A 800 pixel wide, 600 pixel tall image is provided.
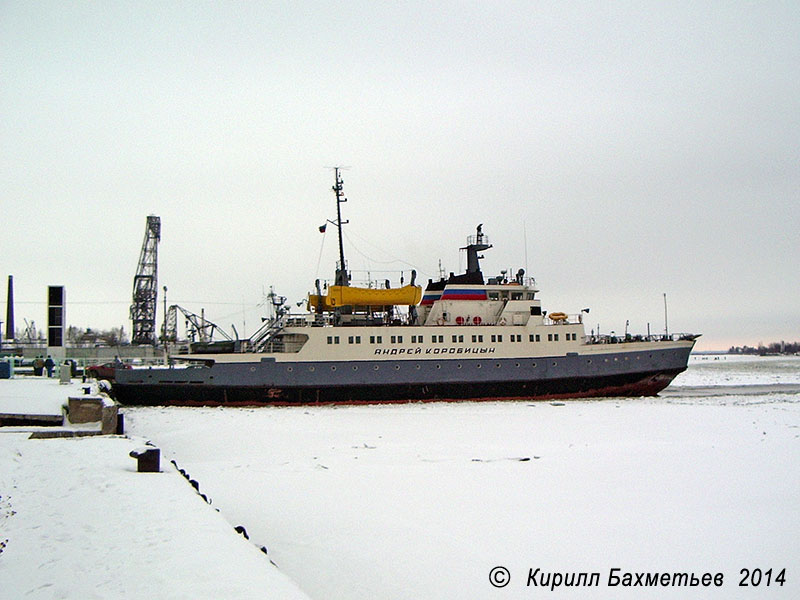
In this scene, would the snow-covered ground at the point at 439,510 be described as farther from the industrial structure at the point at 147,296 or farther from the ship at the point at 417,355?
the industrial structure at the point at 147,296

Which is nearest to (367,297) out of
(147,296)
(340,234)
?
(340,234)

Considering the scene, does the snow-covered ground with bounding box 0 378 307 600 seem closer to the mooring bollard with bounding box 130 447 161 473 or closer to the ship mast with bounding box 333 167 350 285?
the mooring bollard with bounding box 130 447 161 473

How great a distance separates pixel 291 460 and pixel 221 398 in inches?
511

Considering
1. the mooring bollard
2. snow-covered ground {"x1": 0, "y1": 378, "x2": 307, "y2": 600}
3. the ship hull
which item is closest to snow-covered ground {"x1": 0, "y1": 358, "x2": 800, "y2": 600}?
snow-covered ground {"x1": 0, "y1": 378, "x2": 307, "y2": 600}

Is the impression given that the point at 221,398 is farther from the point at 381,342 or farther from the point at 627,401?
the point at 627,401

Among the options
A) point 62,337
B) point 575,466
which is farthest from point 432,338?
point 62,337

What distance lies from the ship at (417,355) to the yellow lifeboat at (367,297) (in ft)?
0.14

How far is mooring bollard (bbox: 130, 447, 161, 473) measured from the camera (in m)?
7.50

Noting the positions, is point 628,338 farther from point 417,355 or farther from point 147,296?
point 147,296

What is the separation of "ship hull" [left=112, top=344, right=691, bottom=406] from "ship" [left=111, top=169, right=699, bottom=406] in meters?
0.04

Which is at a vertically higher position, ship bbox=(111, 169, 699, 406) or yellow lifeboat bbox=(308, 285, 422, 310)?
yellow lifeboat bbox=(308, 285, 422, 310)

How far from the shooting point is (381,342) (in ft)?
81.1
